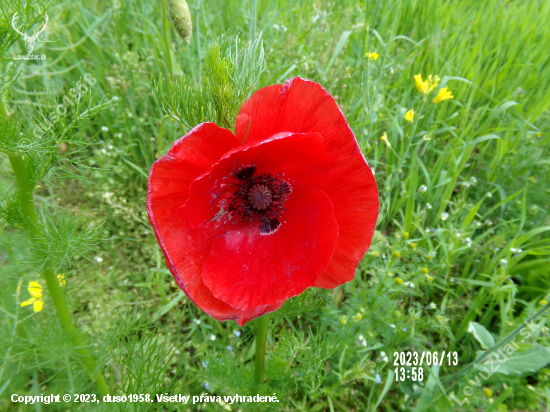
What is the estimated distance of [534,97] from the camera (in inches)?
99.2

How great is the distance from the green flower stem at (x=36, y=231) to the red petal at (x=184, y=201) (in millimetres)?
487

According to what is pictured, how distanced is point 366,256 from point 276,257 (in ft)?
2.77

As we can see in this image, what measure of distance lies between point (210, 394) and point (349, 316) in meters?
0.73

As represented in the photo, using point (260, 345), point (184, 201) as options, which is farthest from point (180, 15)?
point (260, 345)

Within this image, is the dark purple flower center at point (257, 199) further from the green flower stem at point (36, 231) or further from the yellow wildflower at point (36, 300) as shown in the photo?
the yellow wildflower at point (36, 300)

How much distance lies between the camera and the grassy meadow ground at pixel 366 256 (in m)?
1.40

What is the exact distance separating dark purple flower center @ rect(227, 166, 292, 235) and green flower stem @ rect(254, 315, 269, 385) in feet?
0.91

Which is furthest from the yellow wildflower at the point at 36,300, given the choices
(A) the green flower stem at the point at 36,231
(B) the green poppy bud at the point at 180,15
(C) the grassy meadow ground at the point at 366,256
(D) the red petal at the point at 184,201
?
(B) the green poppy bud at the point at 180,15

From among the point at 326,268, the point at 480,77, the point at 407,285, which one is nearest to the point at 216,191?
the point at 326,268

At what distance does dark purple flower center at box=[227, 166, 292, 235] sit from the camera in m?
1.04

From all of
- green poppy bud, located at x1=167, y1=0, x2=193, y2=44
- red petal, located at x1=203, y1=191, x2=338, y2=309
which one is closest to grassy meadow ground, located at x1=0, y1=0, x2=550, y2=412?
green poppy bud, located at x1=167, y1=0, x2=193, y2=44

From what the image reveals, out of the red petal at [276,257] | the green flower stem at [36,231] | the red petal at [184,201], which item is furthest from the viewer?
Answer: the green flower stem at [36,231]

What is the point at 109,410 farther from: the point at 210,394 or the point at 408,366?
the point at 408,366

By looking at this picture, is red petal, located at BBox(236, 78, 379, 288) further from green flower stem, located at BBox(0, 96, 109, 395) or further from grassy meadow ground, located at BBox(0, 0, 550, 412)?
green flower stem, located at BBox(0, 96, 109, 395)
